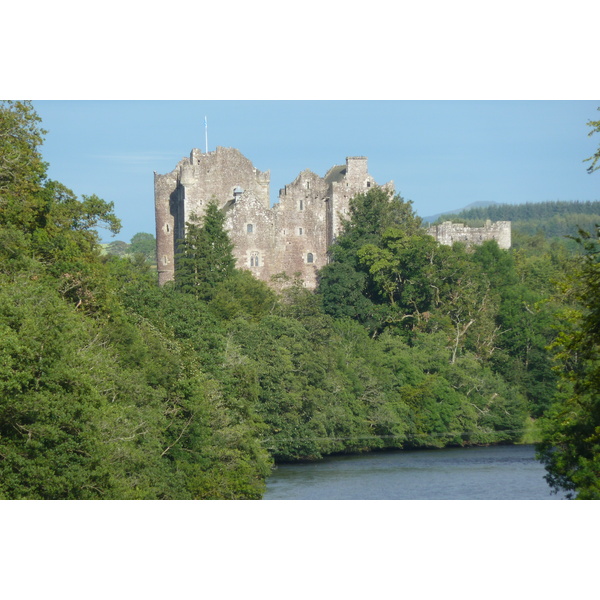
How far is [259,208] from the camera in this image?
8012 centimetres

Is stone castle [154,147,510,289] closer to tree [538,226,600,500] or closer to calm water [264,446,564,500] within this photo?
calm water [264,446,564,500]

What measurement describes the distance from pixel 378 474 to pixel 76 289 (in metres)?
16.6

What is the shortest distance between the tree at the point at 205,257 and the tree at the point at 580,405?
29473mm

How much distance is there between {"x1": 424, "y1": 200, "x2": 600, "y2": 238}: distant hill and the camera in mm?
167625

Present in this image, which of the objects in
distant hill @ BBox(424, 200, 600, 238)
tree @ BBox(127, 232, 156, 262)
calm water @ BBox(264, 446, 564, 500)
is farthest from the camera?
distant hill @ BBox(424, 200, 600, 238)

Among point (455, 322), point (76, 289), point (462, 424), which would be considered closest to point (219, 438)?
point (76, 289)

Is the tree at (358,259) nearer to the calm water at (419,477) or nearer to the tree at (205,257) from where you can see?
the tree at (205,257)

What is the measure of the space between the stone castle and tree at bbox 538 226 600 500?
126 feet

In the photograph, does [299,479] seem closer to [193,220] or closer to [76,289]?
[76,289]

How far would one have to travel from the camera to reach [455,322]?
7406 centimetres

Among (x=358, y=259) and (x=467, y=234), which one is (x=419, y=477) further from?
(x=467, y=234)

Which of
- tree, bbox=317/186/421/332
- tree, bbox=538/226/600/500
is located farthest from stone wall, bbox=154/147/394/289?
tree, bbox=538/226/600/500

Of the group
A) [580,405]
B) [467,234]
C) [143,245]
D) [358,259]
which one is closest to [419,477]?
[580,405]

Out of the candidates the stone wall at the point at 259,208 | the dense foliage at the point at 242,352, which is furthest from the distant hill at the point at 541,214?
the stone wall at the point at 259,208
